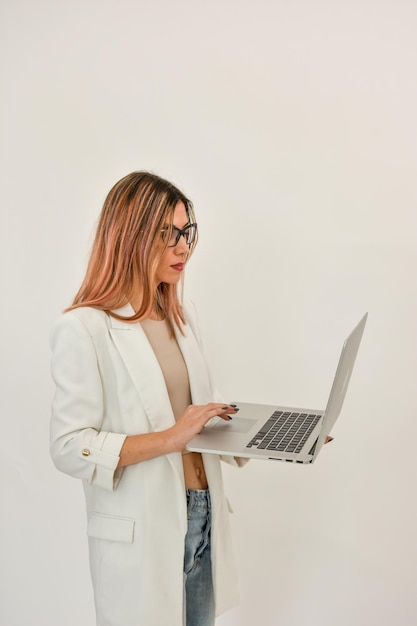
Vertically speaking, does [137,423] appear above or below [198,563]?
above

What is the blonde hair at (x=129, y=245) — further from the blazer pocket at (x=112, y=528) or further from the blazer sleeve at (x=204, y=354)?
the blazer pocket at (x=112, y=528)

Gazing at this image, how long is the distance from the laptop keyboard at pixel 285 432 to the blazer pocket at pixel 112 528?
36cm

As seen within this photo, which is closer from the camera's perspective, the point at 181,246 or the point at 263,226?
the point at 181,246

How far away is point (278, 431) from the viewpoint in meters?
2.27

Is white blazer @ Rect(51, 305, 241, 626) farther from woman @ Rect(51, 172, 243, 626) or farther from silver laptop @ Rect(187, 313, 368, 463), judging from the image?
silver laptop @ Rect(187, 313, 368, 463)

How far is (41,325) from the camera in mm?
3377

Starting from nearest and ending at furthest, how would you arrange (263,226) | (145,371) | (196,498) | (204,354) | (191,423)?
(191,423), (145,371), (196,498), (204,354), (263,226)

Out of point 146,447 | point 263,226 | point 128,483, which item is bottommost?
point 128,483

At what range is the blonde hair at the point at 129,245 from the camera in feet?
7.35

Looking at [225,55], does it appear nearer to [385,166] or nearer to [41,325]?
[385,166]

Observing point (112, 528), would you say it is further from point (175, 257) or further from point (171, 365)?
point (175, 257)

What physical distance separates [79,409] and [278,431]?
51 centimetres

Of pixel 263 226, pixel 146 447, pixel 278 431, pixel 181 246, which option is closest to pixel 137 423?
pixel 146 447

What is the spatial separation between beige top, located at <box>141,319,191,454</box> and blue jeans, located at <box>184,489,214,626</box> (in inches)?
9.0
